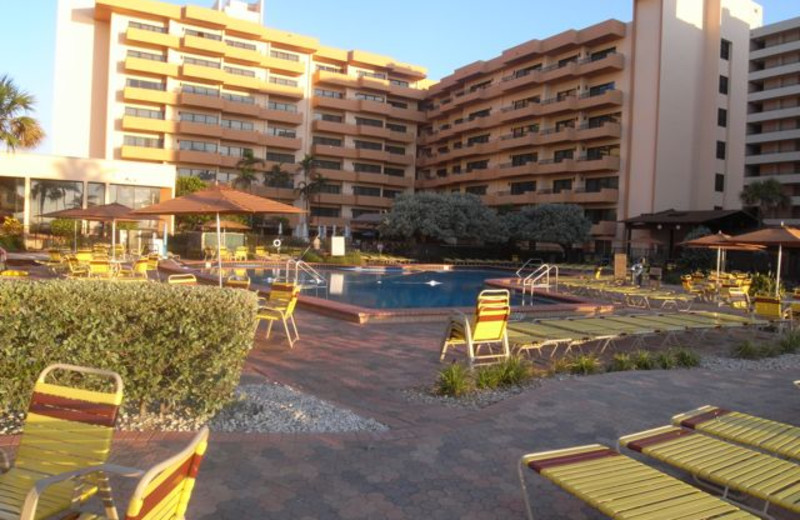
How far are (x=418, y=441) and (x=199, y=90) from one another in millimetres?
57282

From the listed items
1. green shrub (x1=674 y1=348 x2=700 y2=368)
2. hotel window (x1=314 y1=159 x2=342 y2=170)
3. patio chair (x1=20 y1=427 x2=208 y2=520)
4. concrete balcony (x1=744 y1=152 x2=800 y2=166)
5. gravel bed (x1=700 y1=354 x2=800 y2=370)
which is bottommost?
gravel bed (x1=700 y1=354 x2=800 y2=370)

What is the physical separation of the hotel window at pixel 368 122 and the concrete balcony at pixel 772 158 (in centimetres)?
3520

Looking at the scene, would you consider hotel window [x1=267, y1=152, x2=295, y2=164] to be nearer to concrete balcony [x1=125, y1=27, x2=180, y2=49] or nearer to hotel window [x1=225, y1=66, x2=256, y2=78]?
hotel window [x1=225, y1=66, x2=256, y2=78]

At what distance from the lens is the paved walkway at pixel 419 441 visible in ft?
12.0

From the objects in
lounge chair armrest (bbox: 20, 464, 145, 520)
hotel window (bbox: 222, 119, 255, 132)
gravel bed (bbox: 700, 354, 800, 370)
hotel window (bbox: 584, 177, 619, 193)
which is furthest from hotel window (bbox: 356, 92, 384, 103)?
lounge chair armrest (bbox: 20, 464, 145, 520)

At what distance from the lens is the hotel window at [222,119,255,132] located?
191 ft

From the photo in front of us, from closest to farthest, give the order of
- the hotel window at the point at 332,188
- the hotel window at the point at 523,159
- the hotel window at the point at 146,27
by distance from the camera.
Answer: the hotel window at the point at 523,159 → the hotel window at the point at 146,27 → the hotel window at the point at 332,188

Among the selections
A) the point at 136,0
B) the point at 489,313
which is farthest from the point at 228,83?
the point at 489,313

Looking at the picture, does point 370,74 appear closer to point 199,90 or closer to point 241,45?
point 241,45

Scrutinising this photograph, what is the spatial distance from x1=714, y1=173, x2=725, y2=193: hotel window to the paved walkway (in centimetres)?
4565

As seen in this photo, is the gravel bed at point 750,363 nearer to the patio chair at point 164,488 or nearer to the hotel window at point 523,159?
the patio chair at point 164,488

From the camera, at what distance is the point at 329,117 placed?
6394 centimetres

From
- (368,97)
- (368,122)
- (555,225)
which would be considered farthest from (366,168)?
(555,225)

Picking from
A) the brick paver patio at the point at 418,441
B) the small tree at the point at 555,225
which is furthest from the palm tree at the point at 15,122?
the small tree at the point at 555,225
